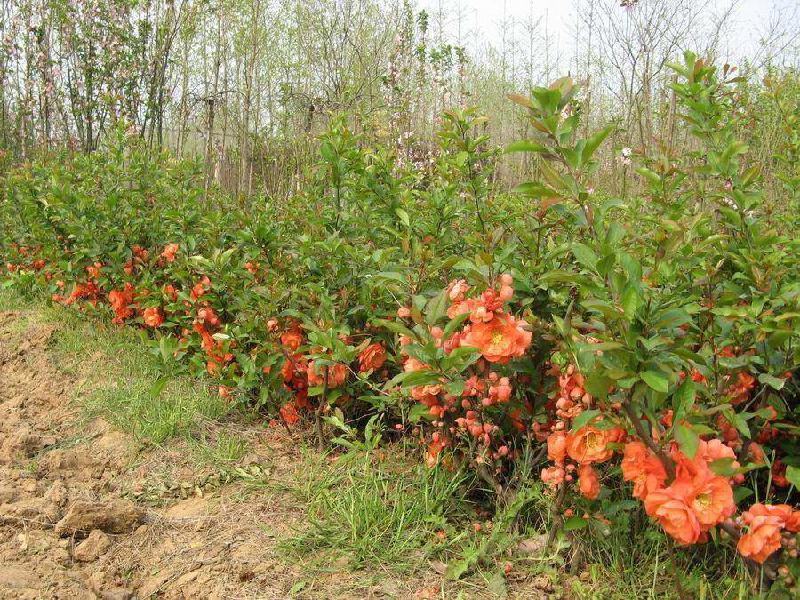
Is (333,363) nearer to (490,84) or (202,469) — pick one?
(202,469)

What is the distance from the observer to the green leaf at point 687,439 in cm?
124

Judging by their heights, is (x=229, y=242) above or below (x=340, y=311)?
above

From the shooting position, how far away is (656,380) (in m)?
1.23

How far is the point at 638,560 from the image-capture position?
5.56 feet

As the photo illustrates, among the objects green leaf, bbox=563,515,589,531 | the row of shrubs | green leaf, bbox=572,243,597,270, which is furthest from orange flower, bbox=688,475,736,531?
green leaf, bbox=572,243,597,270

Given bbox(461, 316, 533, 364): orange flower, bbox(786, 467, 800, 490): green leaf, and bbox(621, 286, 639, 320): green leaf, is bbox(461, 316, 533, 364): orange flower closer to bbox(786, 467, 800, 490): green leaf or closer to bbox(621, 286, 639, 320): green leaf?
bbox(621, 286, 639, 320): green leaf

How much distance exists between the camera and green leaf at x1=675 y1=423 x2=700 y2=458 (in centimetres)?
124

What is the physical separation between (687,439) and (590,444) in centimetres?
31

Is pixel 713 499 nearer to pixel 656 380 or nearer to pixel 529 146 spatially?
pixel 656 380

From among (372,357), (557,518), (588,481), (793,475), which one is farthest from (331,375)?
(793,475)

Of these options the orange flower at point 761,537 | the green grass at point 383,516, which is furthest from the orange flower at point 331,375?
the orange flower at point 761,537

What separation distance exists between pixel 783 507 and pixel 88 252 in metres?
3.48

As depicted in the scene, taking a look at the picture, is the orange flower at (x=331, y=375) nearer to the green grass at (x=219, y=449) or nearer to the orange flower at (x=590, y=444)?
the green grass at (x=219, y=449)

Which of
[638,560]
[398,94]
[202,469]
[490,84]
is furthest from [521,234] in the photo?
[490,84]
